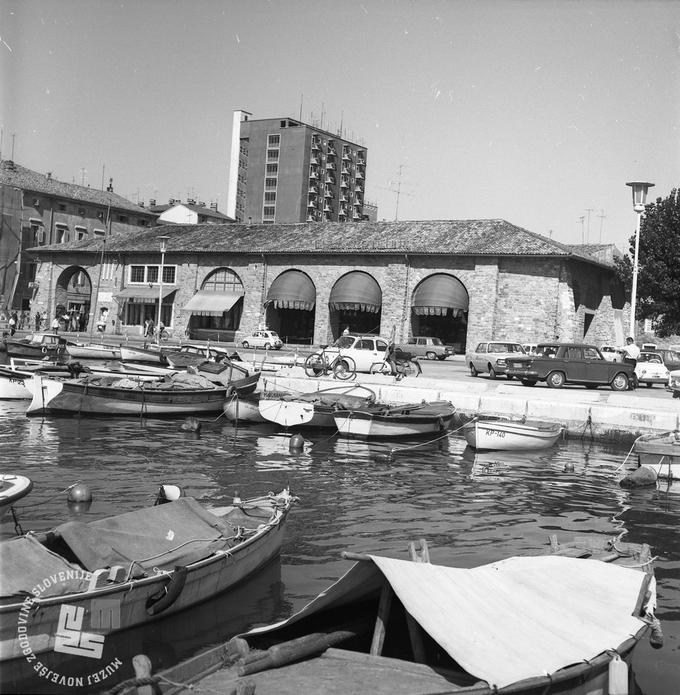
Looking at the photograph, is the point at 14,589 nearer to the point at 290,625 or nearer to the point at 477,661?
the point at 290,625

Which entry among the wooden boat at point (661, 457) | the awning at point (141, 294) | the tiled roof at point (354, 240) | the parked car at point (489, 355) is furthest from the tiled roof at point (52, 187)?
the wooden boat at point (661, 457)

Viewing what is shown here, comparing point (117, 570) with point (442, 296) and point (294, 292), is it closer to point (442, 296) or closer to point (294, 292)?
point (442, 296)

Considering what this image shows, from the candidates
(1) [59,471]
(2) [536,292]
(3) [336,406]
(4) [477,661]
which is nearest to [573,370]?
(3) [336,406]

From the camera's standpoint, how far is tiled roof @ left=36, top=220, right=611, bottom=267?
46.8 meters

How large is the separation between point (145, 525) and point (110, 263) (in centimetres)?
5332

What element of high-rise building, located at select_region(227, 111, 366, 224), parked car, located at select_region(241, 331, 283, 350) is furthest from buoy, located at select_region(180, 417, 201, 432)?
high-rise building, located at select_region(227, 111, 366, 224)

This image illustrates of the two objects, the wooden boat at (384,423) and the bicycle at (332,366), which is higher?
the bicycle at (332,366)

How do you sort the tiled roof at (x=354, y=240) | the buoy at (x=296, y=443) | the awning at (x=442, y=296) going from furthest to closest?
the awning at (x=442, y=296) → the tiled roof at (x=354, y=240) → the buoy at (x=296, y=443)

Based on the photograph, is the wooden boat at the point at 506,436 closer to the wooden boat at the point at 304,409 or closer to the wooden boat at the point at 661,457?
the wooden boat at the point at 304,409

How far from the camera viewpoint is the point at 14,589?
766 cm

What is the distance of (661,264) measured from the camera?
44.3 m

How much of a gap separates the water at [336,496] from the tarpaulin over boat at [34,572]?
0.81 m

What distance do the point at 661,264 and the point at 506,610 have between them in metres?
40.7

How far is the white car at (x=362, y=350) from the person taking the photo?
33.4 metres
